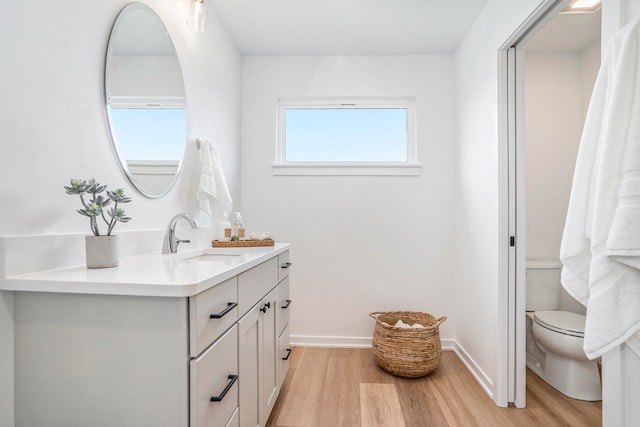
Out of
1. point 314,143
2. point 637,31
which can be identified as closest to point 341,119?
point 314,143

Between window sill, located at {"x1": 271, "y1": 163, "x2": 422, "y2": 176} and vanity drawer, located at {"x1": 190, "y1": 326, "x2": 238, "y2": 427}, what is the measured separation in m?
1.81

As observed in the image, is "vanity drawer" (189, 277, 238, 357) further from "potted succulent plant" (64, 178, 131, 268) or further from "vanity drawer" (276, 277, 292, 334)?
"vanity drawer" (276, 277, 292, 334)

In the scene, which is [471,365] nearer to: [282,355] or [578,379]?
[578,379]

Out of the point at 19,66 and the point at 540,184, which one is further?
the point at 540,184

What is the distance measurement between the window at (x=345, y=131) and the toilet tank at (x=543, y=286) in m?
1.27

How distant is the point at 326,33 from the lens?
249 cm

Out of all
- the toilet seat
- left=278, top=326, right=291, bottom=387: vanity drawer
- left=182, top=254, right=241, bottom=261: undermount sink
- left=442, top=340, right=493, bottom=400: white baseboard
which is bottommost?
left=442, top=340, right=493, bottom=400: white baseboard

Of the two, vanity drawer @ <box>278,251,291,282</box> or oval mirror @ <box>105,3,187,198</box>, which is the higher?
oval mirror @ <box>105,3,187,198</box>

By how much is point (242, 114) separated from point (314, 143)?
2.17ft

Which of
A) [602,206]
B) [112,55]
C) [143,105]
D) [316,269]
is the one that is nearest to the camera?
[602,206]

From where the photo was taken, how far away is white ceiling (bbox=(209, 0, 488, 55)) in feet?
Result: 7.13

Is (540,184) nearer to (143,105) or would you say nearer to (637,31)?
(637,31)

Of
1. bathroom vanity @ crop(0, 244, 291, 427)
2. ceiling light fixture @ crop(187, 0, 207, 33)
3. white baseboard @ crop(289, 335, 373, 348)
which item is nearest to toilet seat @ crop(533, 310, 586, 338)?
white baseboard @ crop(289, 335, 373, 348)

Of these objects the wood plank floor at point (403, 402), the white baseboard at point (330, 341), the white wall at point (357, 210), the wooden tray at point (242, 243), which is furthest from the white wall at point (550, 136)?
the wooden tray at point (242, 243)
